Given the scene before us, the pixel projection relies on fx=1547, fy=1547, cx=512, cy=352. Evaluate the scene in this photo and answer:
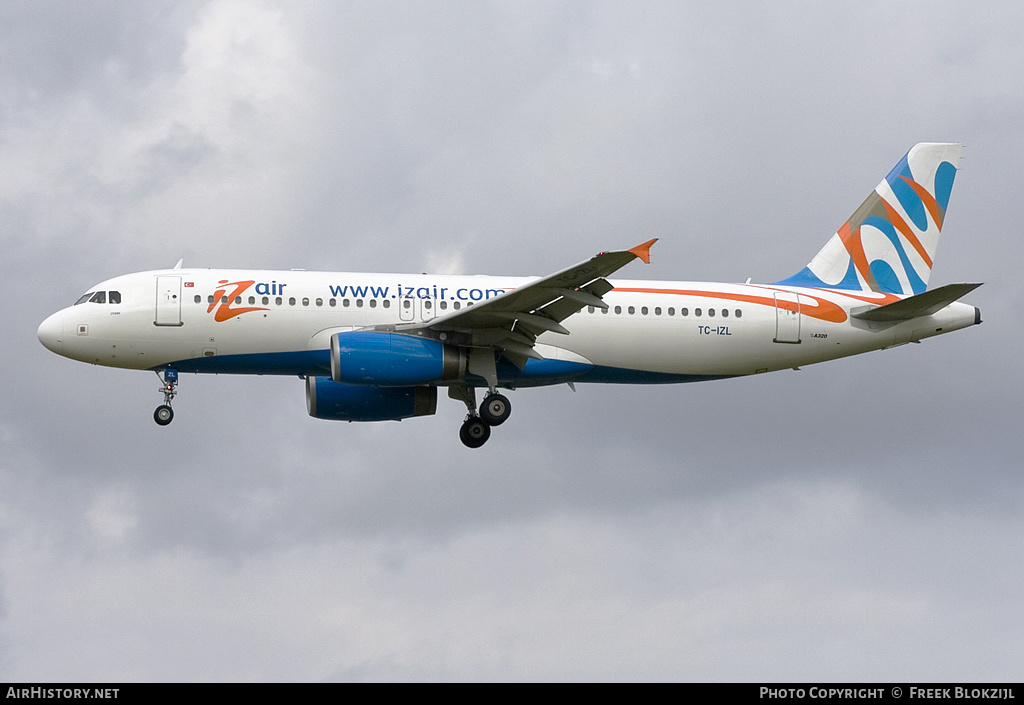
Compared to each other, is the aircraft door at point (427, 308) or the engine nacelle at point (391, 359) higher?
the aircraft door at point (427, 308)

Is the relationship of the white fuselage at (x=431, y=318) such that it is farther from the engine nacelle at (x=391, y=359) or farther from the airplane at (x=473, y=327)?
the engine nacelle at (x=391, y=359)

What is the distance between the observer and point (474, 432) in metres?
46.7

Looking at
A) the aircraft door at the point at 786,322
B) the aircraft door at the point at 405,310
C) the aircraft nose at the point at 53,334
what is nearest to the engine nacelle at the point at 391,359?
the aircraft door at the point at 405,310

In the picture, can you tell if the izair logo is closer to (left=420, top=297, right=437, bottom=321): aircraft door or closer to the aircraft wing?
(left=420, top=297, right=437, bottom=321): aircraft door

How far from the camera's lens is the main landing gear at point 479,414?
45156 millimetres

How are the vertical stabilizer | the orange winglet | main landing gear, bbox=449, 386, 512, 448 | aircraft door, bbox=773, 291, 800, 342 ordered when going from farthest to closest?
the vertical stabilizer, aircraft door, bbox=773, 291, 800, 342, main landing gear, bbox=449, 386, 512, 448, the orange winglet

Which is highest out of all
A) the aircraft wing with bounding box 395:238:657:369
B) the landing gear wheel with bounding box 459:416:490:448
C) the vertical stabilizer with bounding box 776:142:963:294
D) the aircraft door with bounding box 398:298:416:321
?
the vertical stabilizer with bounding box 776:142:963:294

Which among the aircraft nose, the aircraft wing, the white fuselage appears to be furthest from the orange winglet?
the aircraft nose

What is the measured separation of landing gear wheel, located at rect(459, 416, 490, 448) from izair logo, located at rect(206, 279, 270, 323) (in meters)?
7.14

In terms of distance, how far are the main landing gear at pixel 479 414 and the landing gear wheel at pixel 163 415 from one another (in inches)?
343

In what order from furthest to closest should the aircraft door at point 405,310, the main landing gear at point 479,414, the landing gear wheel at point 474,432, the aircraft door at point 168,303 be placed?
the landing gear wheel at point 474,432
the main landing gear at point 479,414
the aircraft door at point 405,310
the aircraft door at point 168,303

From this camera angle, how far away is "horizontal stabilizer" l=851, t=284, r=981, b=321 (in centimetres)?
4478
